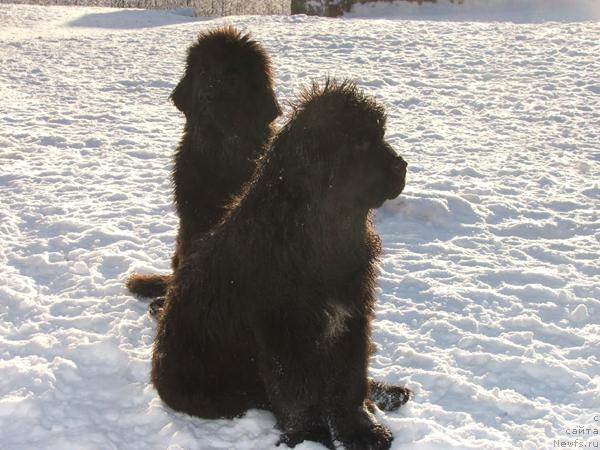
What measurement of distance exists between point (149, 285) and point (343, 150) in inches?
93.5

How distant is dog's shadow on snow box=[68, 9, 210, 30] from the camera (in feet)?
56.6

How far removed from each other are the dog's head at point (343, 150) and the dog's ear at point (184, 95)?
1611mm

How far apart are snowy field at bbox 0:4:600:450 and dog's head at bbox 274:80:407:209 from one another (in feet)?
4.32

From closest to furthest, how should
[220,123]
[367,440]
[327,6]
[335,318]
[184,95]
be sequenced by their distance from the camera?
[335,318], [367,440], [220,123], [184,95], [327,6]

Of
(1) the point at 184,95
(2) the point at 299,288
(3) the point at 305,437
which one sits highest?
(1) the point at 184,95

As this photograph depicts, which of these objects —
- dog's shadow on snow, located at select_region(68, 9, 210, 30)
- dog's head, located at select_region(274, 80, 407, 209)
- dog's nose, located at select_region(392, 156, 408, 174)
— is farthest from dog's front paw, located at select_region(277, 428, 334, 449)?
dog's shadow on snow, located at select_region(68, 9, 210, 30)

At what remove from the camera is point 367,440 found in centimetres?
341

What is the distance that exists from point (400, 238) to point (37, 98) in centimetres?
692

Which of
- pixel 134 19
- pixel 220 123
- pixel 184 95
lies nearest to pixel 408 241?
pixel 220 123

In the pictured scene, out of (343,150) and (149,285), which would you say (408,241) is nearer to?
(149,285)

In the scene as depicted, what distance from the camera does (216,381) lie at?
350 centimetres

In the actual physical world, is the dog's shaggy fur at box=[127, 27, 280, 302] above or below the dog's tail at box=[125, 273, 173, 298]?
above

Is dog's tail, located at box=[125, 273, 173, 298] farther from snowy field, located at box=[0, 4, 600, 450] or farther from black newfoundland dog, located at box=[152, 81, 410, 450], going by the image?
black newfoundland dog, located at box=[152, 81, 410, 450]

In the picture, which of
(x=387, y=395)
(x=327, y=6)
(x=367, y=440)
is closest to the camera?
(x=367, y=440)
